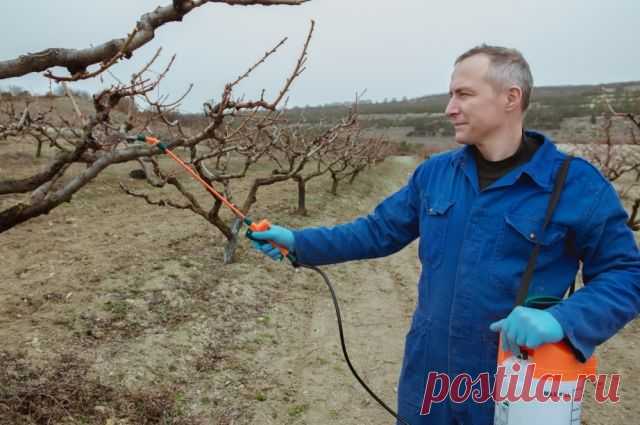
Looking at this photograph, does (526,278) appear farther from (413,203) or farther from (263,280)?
(263,280)

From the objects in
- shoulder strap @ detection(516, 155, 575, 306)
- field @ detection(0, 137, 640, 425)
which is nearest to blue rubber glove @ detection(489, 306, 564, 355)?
shoulder strap @ detection(516, 155, 575, 306)

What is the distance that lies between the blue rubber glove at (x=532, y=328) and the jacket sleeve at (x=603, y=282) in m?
0.04

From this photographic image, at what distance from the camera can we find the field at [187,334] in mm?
3846

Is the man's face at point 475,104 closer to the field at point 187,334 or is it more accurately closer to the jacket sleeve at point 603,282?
the jacket sleeve at point 603,282

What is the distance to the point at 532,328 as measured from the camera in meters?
1.67

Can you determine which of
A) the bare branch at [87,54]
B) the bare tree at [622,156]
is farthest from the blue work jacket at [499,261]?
the bare tree at [622,156]

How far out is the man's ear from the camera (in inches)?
80.0

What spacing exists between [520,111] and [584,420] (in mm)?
3080

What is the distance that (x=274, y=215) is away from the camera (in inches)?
439

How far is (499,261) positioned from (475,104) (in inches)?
23.1

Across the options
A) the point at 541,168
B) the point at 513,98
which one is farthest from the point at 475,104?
the point at 541,168

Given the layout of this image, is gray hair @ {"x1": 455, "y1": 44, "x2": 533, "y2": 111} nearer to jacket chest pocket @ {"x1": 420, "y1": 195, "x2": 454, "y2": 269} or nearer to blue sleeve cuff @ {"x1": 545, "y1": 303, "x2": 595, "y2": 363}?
jacket chest pocket @ {"x1": 420, "y1": 195, "x2": 454, "y2": 269}

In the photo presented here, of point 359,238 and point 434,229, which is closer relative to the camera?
point 434,229

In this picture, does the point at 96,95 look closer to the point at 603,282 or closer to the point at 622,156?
the point at 603,282
